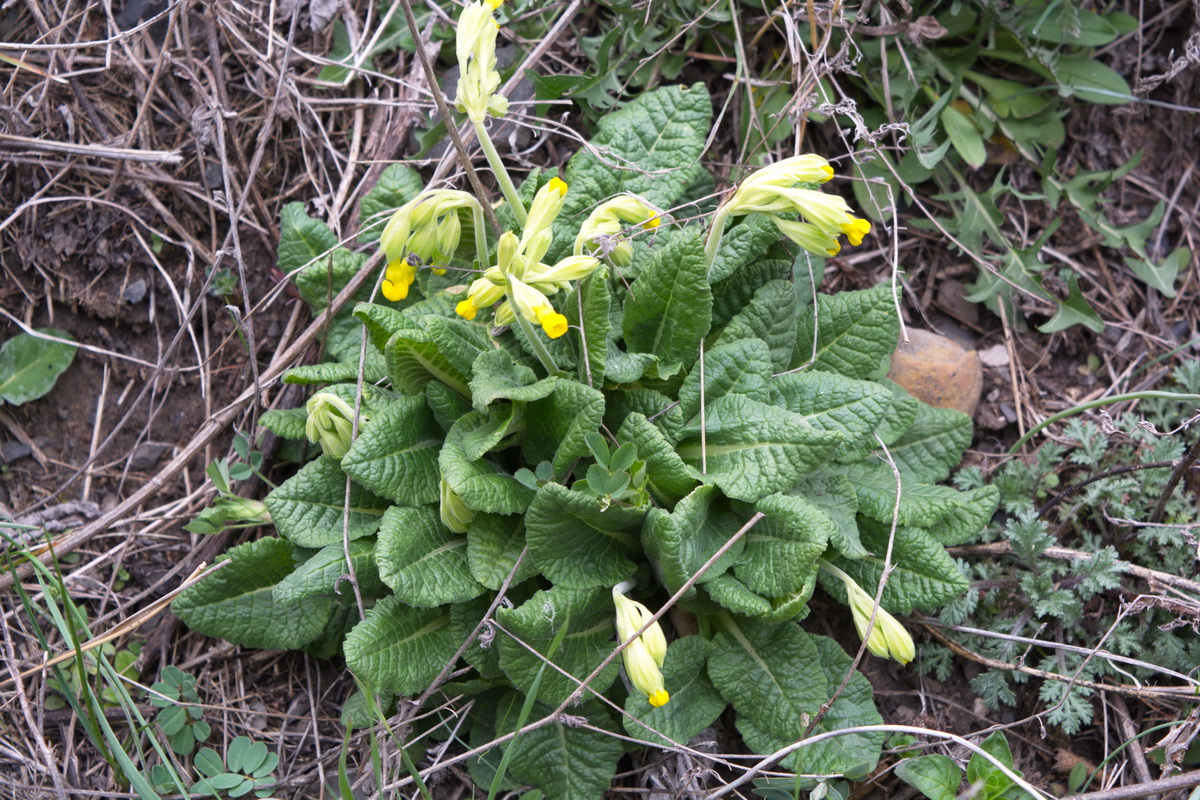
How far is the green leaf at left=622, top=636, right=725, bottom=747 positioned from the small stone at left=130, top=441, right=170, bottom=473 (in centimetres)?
184

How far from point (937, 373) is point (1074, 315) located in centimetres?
60

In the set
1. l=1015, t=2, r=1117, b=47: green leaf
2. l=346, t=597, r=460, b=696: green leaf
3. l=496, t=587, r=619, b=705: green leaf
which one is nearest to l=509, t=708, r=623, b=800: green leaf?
l=496, t=587, r=619, b=705: green leaf

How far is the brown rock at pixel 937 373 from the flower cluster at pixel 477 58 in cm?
163

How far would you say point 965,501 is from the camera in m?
2.65

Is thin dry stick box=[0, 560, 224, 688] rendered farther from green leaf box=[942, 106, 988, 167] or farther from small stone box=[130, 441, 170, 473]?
green leaf box=[942, 106, 988, 167]

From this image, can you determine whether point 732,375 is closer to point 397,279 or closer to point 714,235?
point 714,235

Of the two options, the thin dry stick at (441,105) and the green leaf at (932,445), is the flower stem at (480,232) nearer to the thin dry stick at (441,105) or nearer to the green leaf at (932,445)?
the thin dry stick at (441,105)

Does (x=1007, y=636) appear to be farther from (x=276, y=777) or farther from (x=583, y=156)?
(x=276, y=777)

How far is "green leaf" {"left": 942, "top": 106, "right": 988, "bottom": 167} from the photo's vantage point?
129 inches

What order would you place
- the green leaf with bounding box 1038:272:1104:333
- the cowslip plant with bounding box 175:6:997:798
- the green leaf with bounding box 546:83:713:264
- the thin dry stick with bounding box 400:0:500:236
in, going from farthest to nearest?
the green leaf with bounding box 1038:272:1104:333
the green leaf with bounding box 546:83:713:264
the cowslip plant with bounding box 175:6:997:798
the thin dry stick with bounding box 400:0:500:236

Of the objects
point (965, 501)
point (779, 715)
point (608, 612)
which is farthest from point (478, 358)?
point (965, 501)

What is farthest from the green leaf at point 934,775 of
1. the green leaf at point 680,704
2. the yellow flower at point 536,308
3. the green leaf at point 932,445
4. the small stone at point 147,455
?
the small stone at point 147,455

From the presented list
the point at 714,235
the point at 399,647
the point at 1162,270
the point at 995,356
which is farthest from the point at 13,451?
the point at 1162,270

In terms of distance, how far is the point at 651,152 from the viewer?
285cm
